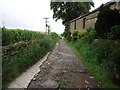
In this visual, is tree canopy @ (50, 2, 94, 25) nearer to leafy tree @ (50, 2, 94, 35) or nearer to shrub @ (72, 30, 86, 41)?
leafy tree @ (50, 2, 94, 35)

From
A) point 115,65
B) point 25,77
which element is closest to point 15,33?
point 25,77

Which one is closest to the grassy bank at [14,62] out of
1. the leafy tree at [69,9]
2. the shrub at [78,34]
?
the shrub at [78,34]

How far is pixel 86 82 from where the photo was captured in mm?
5242

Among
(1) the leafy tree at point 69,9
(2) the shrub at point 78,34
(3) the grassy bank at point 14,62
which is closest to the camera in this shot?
(3) the grassy bank at point 14,62

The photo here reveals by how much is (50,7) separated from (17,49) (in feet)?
112

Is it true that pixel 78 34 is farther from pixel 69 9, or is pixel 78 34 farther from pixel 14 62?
pixel 69 9

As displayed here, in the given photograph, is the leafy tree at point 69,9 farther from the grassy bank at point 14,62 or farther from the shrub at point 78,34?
the grassy bank at point 14,62

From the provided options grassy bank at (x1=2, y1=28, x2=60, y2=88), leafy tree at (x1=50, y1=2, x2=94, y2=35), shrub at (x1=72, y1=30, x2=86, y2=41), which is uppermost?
leafy tree at (x1=50, y1=2, x2=94, y2=35)

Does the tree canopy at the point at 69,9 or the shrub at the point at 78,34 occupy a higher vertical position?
the tree canopy at the point at 69,9

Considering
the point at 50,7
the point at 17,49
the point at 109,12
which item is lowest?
the point at 17,49

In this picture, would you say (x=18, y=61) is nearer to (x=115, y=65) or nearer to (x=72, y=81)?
(x=72, y=81)

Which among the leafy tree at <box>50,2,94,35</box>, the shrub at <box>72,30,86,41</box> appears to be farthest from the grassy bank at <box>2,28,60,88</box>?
the leafy tree at <box>50,2,94,35</box>

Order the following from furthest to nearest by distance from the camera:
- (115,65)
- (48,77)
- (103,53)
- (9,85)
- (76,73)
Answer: (103,53) → (76,73) → (48,77) → (115,65) → (9,85)

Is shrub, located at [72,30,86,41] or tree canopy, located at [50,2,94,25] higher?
tree canopy, located at [50,2,94,25]
